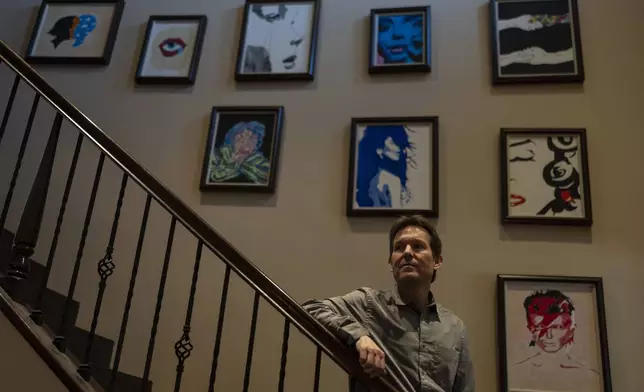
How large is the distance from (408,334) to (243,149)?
1704 millimetres

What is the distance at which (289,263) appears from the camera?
9.64 ft

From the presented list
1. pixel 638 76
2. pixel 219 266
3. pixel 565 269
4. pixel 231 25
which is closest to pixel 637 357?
pixel 565 269

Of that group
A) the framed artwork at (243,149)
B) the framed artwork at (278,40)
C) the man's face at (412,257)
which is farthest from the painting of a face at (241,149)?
the man's face at (412,257)

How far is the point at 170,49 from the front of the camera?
3.56m

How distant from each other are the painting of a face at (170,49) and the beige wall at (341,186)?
0.35ft

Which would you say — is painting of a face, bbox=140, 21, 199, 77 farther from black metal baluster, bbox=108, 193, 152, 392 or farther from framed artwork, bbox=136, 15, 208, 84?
black metal baluster, bbox=108, 193, 152, 392

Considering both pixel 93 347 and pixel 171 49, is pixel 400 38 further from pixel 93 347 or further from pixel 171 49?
pixel 93 347

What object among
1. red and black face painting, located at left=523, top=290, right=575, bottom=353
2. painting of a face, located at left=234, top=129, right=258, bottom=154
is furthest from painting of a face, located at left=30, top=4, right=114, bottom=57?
red and black face painting, located at left=523, top=290, right=575, bottom=353

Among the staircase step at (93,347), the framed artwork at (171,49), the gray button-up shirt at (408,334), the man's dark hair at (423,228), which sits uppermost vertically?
the framed artwork at (171,49)

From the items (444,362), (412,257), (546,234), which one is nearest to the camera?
(444,362)

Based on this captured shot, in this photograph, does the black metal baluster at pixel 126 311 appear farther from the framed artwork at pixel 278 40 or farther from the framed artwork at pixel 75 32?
the framed artwork at pixel 75 32

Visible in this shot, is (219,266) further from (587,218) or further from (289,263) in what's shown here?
(587,218)

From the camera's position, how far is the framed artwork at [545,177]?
2836 millimetres

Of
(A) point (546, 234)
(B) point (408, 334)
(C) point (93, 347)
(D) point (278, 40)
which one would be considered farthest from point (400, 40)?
(C) point (93, 347)
